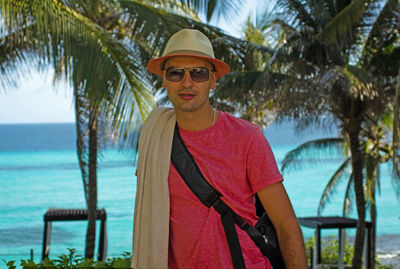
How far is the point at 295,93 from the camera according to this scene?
10289 mm

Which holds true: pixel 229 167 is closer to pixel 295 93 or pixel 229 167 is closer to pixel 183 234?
pixel 183 234

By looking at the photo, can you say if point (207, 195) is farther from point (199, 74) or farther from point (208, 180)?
point (199, 74)

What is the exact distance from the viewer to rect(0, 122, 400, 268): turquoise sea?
28.1 metres

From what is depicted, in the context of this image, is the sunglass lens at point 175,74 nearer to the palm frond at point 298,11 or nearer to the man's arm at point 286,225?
the man's arm at point 286,225

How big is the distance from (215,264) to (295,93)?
8292 mm

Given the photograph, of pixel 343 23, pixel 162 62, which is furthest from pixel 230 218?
pixel 343 23


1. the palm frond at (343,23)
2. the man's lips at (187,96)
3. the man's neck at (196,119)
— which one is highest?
the palm frond at (343,23)

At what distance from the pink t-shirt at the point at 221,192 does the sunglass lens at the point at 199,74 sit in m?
0.25

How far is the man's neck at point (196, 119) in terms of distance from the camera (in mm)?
2484

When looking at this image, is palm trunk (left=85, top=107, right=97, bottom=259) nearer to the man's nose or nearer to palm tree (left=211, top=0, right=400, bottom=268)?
palm tree (left=211, top=0, right=400, bottom=268)

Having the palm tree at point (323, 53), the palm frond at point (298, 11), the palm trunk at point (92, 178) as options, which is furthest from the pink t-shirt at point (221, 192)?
the palm trunk at point (92, 178)

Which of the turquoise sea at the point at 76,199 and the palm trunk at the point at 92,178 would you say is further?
the turquoise sea at the point at 76,199

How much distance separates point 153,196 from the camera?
2363mm

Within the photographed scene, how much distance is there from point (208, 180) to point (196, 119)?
0.30 metres
